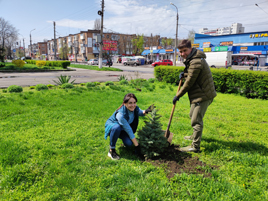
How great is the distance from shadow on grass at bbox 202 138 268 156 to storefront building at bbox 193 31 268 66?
122ft

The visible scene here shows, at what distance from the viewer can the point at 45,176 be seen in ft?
8.77

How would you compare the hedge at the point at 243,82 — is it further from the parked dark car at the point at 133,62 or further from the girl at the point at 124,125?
the parked dark car at the point at 133,62

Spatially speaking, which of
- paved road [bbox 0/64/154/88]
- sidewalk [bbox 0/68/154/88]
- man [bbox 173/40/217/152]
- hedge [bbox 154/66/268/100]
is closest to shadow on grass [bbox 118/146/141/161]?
man [bbox 173/40/217/152]

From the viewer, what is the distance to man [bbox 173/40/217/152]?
10.3 ft

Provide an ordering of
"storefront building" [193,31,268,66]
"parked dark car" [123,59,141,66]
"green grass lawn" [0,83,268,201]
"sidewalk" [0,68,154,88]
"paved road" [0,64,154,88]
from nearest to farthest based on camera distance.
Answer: "green grass lawn" [0,83,268,201], "sidewalk" [0,68,154,88], "paved road" [0,64,154,88], "storefront building" [193,31,268,66], "parked dark car" [123,59,141,66]

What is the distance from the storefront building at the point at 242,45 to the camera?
3662 cm

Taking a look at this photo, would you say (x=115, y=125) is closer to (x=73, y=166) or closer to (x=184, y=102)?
(x=73, y=166)

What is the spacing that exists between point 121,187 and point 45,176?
112 cm

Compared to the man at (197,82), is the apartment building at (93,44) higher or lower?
higher

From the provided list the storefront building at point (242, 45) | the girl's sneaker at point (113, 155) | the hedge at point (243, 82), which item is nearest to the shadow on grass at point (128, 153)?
the girl's sneaker at point (113, 155)

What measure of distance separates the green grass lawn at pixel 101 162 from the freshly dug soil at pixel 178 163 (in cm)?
9

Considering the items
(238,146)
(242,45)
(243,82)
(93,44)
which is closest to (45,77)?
(243,82)

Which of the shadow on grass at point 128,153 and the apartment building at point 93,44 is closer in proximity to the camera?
the shadow on grass at point 128,153

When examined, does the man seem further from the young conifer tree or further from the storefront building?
the storefront building
